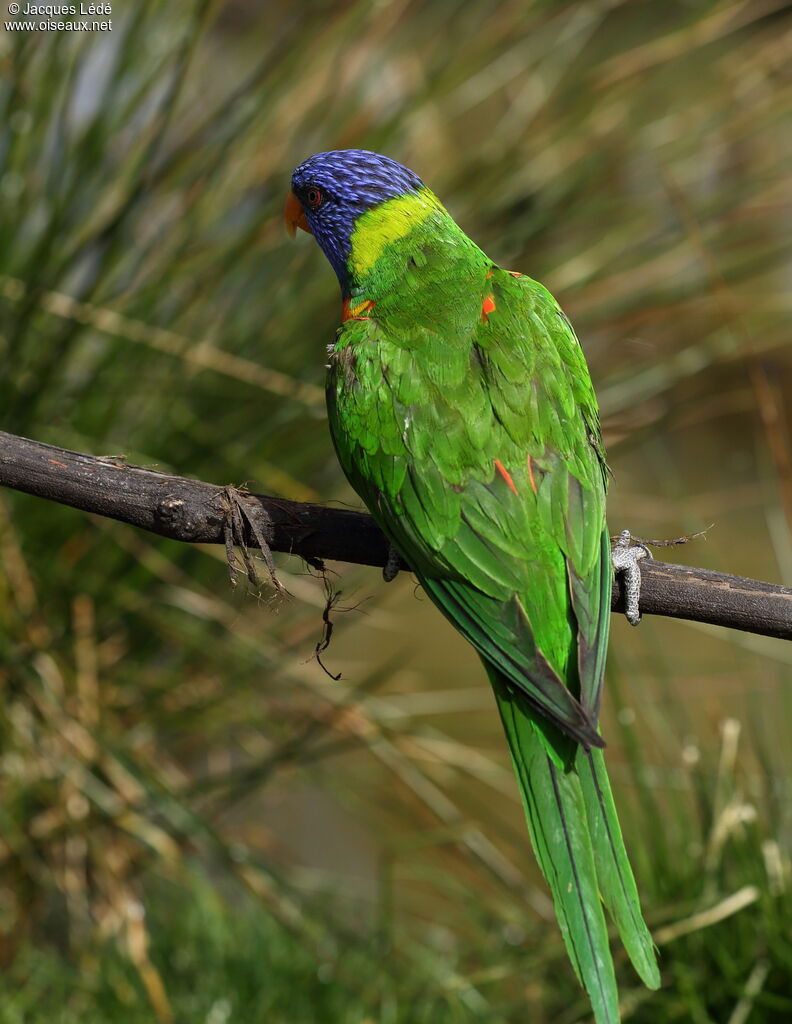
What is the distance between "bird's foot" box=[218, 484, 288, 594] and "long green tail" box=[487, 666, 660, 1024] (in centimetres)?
44

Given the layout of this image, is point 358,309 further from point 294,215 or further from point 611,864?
point 611,864

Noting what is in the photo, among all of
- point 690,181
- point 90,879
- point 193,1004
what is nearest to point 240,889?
point 90,879

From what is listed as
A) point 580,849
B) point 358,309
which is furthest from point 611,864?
point 358,309

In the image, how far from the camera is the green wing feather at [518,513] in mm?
1485

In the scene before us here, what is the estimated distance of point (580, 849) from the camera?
1.48 meters

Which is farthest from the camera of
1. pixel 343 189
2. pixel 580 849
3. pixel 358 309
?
pixel 343 189

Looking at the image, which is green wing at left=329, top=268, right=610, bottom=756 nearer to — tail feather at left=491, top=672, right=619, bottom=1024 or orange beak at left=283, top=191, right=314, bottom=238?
tail feather at left=491, top=672, right=619, bottom=1024

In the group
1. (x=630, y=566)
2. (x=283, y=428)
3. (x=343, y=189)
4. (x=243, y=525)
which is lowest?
(x=283, y=428)

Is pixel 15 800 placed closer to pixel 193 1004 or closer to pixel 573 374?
pixel 193 1004

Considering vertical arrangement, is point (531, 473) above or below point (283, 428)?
above

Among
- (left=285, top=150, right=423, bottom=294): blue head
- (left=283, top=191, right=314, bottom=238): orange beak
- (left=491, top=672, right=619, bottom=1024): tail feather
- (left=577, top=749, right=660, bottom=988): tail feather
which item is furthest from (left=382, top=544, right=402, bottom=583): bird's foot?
(left=283, top=191, right=314, bottom=238): orange beak

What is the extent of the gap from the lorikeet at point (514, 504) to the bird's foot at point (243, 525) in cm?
20

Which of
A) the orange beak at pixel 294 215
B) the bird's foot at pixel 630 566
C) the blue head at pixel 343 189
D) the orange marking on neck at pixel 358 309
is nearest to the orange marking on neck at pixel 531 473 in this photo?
the bird's foot at pixel 630 566

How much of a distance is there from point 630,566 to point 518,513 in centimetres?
20
